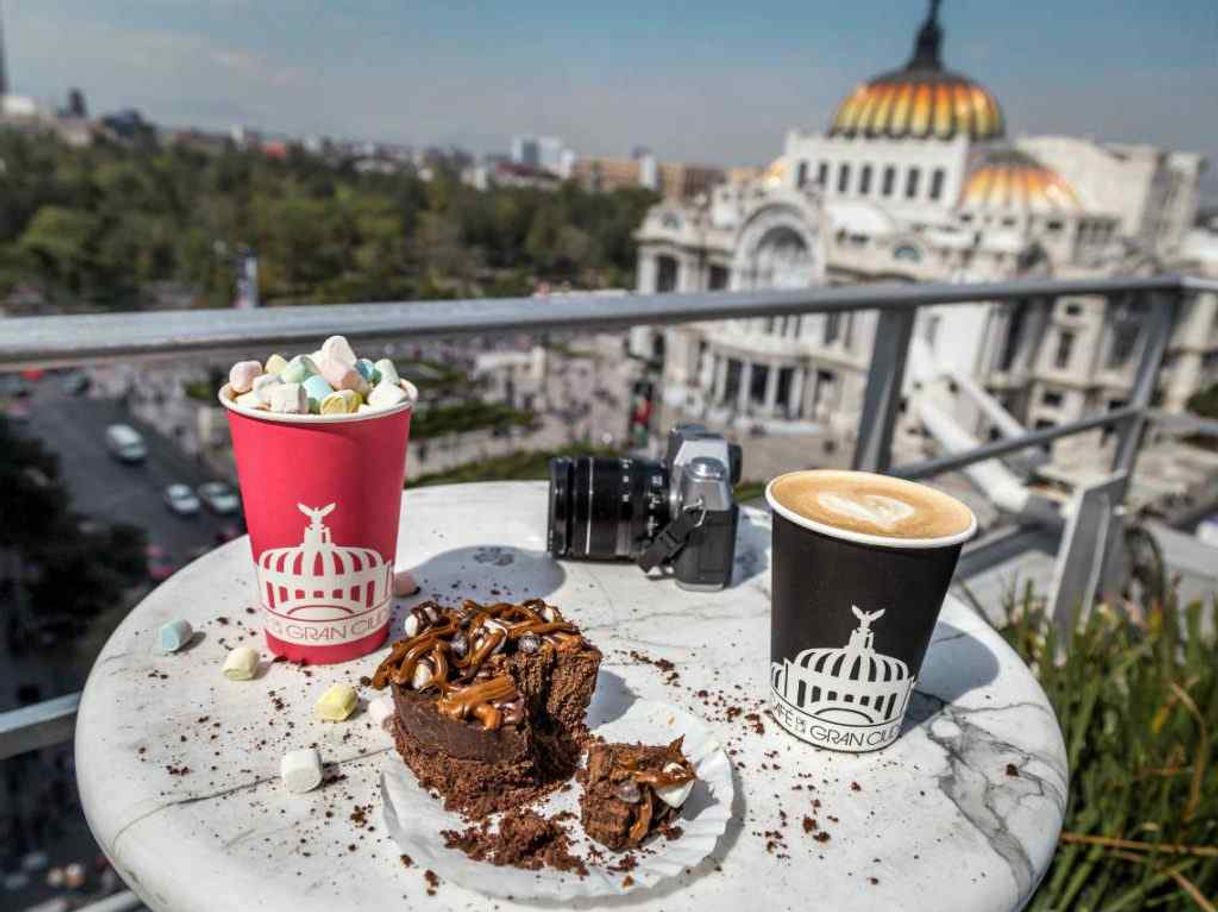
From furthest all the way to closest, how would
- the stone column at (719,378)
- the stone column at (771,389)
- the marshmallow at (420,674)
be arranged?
the stone column at (719,378), the stone column at (771,389), the marshmallow at (420,674)

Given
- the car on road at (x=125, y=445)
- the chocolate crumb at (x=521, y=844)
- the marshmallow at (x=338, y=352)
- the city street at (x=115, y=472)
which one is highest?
the marshmallow at (x=338, y=352)

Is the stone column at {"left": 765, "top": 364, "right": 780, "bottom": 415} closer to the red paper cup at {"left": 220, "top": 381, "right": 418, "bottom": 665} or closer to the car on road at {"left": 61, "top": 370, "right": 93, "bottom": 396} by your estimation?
the car on road at {"left": 61, "top": 370, "right": 93, "bottom": 396}

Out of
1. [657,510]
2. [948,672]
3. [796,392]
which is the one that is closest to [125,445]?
[796,392]

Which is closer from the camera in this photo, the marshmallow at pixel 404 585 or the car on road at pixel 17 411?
the marshmallow at pixel 404 585

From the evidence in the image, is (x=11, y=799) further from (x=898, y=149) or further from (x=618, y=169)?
(x=618, y=169)

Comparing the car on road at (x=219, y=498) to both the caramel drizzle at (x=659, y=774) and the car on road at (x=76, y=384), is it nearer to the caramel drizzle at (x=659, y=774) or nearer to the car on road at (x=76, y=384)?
the car on road at (x=76, y=384)

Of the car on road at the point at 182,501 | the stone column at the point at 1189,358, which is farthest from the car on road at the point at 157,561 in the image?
the stone column at the point at 1189,358

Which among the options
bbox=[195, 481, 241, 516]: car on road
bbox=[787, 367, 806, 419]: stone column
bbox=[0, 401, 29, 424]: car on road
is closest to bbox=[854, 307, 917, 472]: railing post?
bbox=[195, 481, 241, 516]: car on road

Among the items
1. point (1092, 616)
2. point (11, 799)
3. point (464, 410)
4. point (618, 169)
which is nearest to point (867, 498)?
point (1092, 616)
